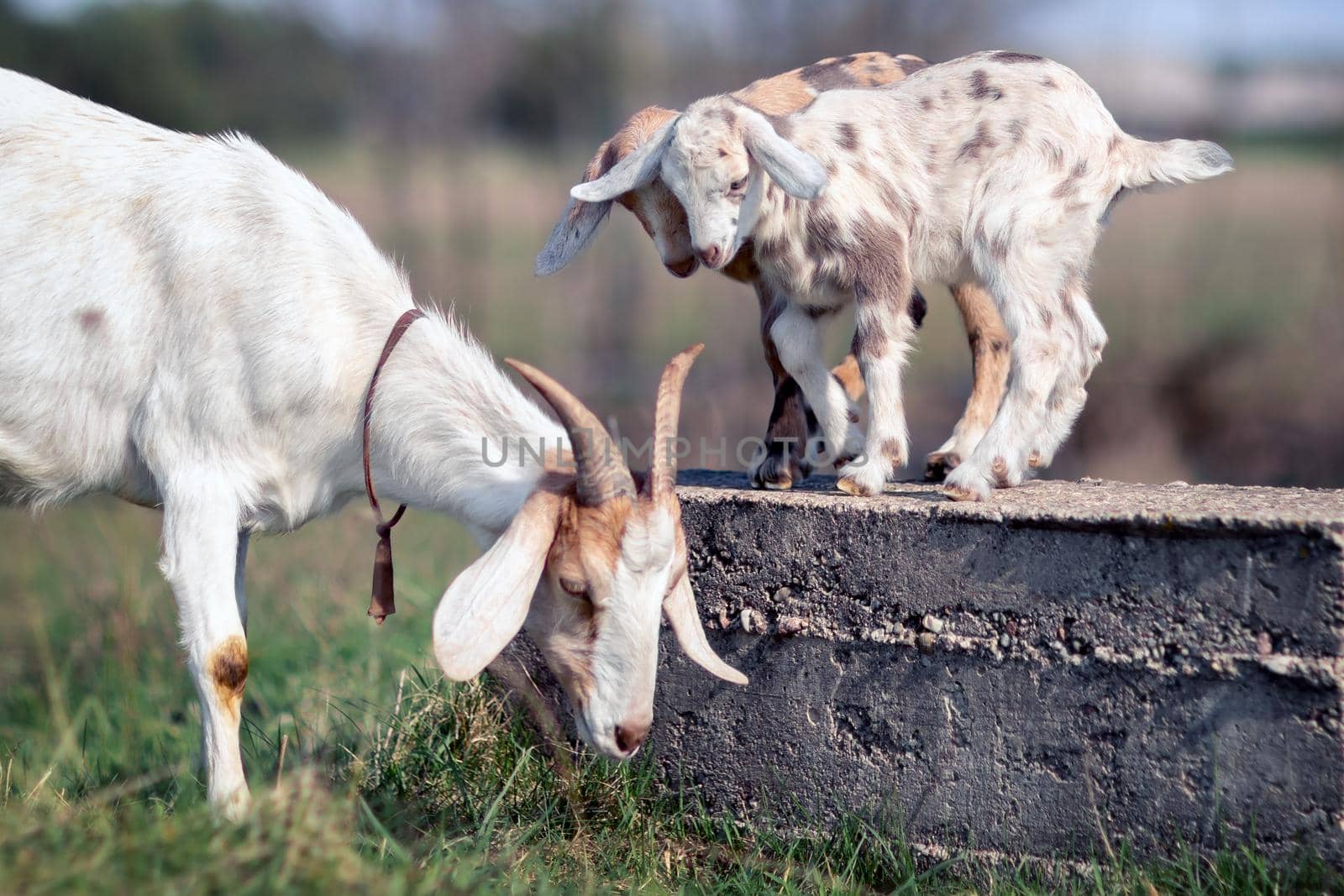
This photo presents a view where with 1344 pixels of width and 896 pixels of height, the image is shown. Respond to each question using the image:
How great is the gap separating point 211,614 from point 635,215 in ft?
4.83

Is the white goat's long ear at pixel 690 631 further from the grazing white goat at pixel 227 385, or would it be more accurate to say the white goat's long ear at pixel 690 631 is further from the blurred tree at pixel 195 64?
→ the blurred tree at pixel 195 64

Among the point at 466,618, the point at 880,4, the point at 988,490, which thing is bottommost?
the point at 466,618

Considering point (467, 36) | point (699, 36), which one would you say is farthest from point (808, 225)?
point (467, 36)

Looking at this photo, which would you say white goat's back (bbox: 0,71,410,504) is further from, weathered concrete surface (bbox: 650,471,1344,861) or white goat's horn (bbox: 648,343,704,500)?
weathered concrete surface (bbox: 650,471,1344,861)

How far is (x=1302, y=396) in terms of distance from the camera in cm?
854

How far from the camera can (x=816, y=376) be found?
137 inches

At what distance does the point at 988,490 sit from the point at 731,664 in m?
0.82

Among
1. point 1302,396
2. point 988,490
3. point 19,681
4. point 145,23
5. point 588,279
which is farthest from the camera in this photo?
point 145,23

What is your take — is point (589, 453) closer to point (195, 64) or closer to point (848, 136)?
point (848, 136)

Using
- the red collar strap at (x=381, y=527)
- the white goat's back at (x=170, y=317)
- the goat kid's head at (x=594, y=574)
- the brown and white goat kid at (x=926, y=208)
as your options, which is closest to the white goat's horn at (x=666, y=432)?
the goat kid's head at (x=594, y=574)

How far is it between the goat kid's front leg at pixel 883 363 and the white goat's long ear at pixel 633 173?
60cm

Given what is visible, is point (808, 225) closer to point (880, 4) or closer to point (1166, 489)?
point (1166, 489)

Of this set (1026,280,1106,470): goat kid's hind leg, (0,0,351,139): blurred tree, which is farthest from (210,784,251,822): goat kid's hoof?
(0,0,351,139): blurred tree

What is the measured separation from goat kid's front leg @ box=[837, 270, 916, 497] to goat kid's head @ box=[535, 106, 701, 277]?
1.53 feet
